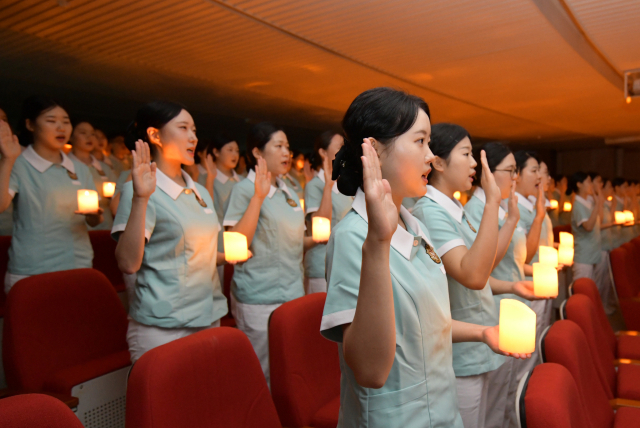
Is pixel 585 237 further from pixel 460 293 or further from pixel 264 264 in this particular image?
pixel 460 293

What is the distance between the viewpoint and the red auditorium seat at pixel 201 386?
114cm

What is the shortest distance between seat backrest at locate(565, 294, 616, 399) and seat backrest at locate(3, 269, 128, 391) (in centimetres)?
194

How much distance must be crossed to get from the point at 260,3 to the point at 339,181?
2.44m

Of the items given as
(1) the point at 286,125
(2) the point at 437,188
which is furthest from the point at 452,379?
(1) the point at 286,125

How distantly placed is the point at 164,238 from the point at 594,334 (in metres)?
1.89

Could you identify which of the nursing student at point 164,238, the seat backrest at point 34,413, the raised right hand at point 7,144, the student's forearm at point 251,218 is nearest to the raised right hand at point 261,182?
the student's forearm at point 251,218

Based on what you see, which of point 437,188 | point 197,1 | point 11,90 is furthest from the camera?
point 11,90

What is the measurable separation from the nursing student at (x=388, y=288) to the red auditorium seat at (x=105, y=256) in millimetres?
2816

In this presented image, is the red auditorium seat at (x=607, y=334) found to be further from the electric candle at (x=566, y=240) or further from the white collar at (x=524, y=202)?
the white collar at (x=524, y=202)

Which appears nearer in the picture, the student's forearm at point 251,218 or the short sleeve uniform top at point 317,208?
the student's forearm at point 251,218

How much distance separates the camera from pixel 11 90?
22.5 ft

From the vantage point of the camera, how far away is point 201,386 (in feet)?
4.17

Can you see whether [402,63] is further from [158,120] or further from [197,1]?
[158,120]

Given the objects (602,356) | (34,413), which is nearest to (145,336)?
(34,413)
